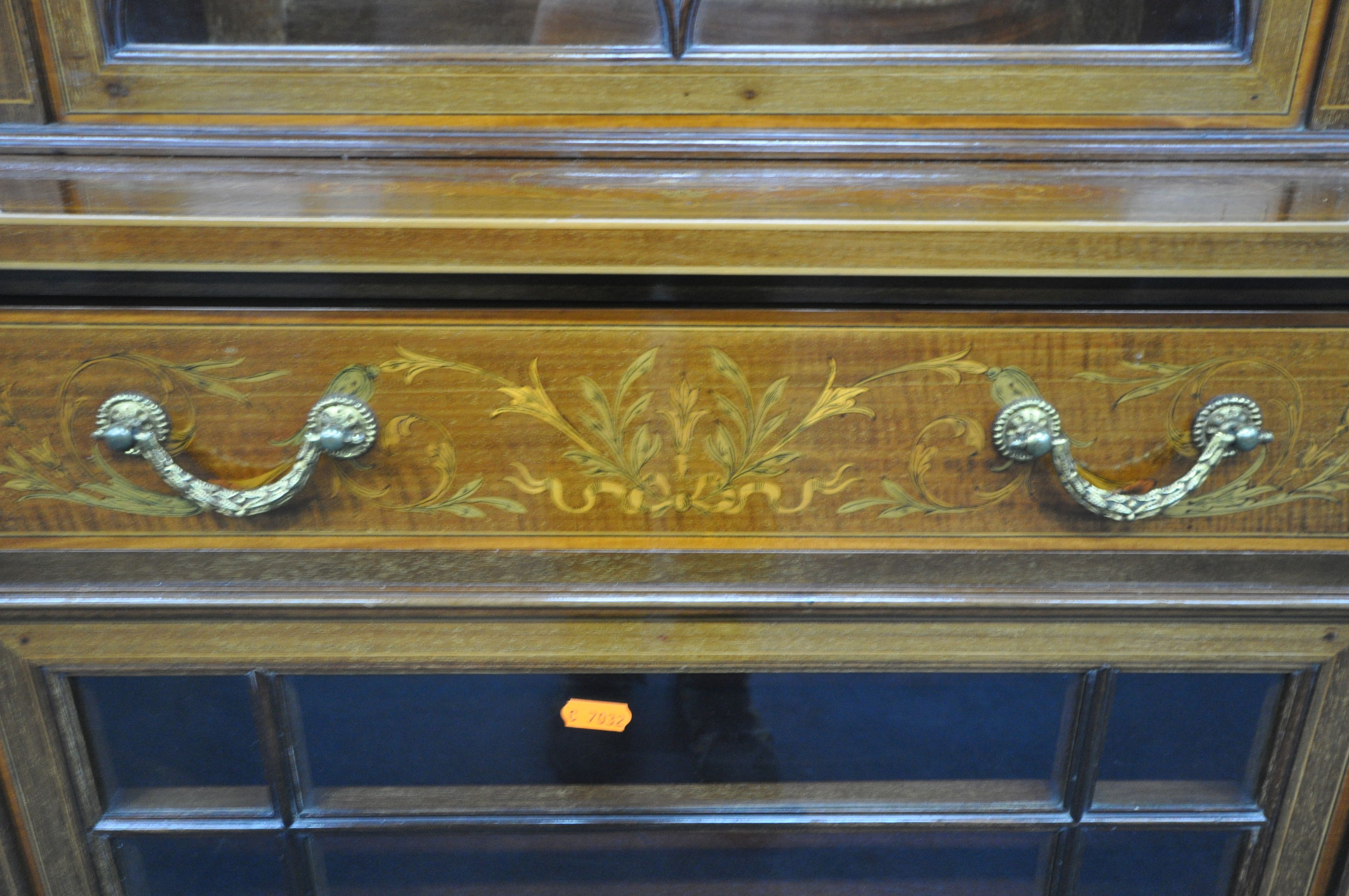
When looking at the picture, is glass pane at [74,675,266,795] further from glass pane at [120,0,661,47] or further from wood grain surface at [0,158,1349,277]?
glass pane at [120,0,661,47]

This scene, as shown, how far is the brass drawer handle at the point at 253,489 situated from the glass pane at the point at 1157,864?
1.65 feet

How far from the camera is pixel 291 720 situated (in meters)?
0.50

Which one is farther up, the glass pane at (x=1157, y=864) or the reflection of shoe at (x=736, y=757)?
the reflection of shoe at (x=736, y=757)

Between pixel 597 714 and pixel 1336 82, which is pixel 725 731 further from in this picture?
pixel 1336 82

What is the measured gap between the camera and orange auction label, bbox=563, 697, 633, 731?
512 millimetres

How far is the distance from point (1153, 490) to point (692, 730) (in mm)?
296

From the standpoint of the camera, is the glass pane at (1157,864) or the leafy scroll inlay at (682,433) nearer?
the leafy scroll inlay at (682,433)

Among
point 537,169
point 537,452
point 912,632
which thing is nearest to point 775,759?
point 912,632

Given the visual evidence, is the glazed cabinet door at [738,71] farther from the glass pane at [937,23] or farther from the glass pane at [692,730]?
the glass pane at [692,730]

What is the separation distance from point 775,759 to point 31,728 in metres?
0.44

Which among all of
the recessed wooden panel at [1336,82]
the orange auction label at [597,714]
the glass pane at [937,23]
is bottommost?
the orange auction label at [597,714]

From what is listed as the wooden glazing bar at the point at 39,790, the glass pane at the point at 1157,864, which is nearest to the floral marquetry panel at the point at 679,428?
the wooden glazing bar at the point at 39,790

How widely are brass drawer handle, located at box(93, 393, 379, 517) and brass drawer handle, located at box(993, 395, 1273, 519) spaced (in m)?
0.31

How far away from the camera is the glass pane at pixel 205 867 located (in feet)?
1.73
